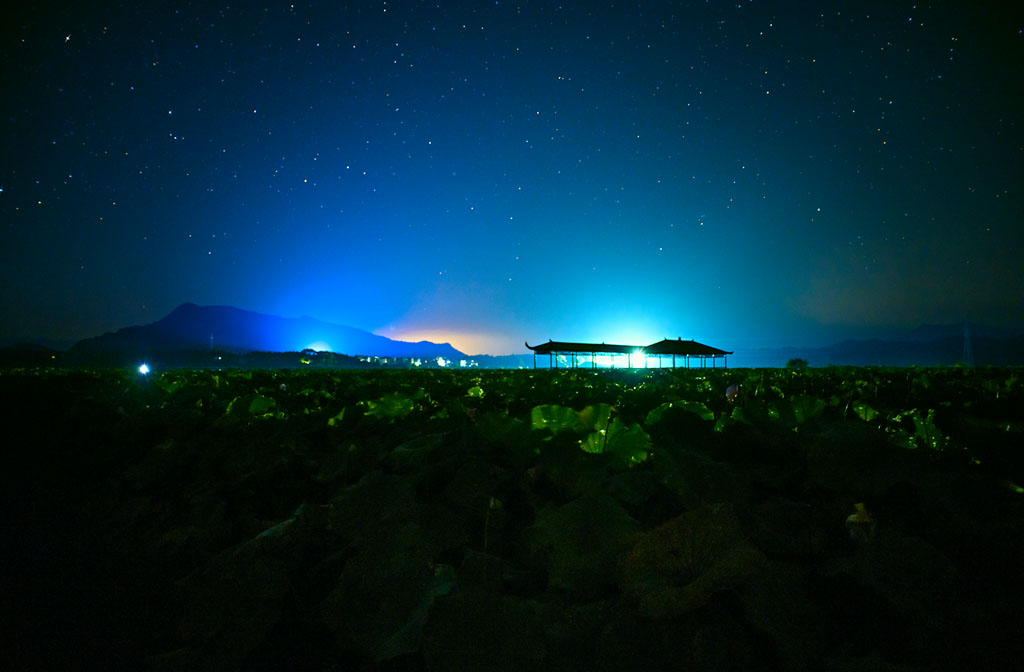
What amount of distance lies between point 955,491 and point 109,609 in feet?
7.48

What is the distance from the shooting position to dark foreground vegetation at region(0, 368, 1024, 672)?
23.6 inches

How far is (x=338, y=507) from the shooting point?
1.00 m

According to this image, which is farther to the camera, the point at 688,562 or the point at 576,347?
the point at 576,347

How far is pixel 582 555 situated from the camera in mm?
773

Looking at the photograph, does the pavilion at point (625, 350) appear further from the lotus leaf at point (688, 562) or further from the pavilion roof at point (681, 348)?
the lotus leaf at point (688, 562)

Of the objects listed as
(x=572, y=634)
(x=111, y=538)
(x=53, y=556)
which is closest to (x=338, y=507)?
(x=572, y=634)

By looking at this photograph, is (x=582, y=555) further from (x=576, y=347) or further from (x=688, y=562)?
(x=576, y=347)

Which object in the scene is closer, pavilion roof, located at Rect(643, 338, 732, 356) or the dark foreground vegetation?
the dark foreground vegetation

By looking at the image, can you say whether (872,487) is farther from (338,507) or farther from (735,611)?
(338,507)

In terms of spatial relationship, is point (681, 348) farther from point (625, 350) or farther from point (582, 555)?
point (582, 555)

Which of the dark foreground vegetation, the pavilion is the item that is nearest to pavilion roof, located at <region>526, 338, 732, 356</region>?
the pavilion

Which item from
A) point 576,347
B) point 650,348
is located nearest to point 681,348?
point 650,348

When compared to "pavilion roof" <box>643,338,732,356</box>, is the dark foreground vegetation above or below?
below

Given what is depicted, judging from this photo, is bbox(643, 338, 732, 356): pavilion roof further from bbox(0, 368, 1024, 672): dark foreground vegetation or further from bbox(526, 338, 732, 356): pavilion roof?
bbox(0, 368, 1024, 672): dark foreground vegetation
